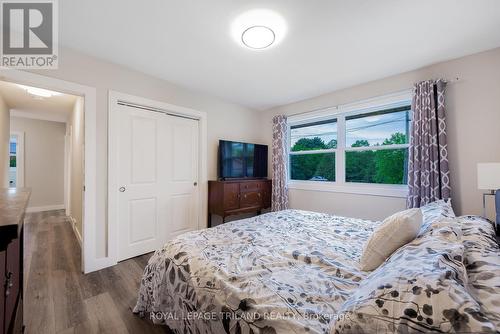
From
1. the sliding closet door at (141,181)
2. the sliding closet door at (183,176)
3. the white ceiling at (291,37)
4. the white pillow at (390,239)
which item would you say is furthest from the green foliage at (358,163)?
the sliding closet door at (141,181)

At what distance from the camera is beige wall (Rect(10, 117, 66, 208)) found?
5051 millimetres

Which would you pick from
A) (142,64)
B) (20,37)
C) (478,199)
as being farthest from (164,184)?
(478,199)

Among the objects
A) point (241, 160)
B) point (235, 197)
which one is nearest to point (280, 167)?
point (241, 160)

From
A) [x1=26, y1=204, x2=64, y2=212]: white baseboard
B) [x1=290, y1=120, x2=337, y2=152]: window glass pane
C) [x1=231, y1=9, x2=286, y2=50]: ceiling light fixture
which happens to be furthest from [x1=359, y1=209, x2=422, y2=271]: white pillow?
[x1=26, y1=204, x2=64, y2=212]: white baseboard

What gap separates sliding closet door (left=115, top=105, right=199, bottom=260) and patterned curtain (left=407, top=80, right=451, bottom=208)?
2965mm

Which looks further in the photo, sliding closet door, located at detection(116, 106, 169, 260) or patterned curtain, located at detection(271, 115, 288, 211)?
patterned curtain, located at detection(271, 115, 288, 211)

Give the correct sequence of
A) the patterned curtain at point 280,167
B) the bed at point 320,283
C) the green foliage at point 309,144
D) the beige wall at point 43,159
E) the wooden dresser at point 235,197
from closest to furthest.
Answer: the bed at point 320,283, the wooden dresser at point 235,197, the green foliage at point 309,144, the patterned curtain at point 280,167, the beige wall at point 43,159

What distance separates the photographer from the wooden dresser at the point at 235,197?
323cm

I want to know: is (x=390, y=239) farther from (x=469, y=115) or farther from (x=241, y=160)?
(x=241, y=160)

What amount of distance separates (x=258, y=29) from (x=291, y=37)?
0.35 meters

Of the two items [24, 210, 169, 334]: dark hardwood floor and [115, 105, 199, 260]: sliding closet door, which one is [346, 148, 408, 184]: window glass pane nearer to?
[115, 105, 199, 260]: sliding closet door

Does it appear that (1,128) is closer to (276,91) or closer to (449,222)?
(276,91)

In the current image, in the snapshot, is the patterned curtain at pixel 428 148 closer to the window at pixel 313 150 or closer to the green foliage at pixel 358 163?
the green foliage at pixel 358 163

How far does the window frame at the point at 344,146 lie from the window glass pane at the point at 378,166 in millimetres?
64
